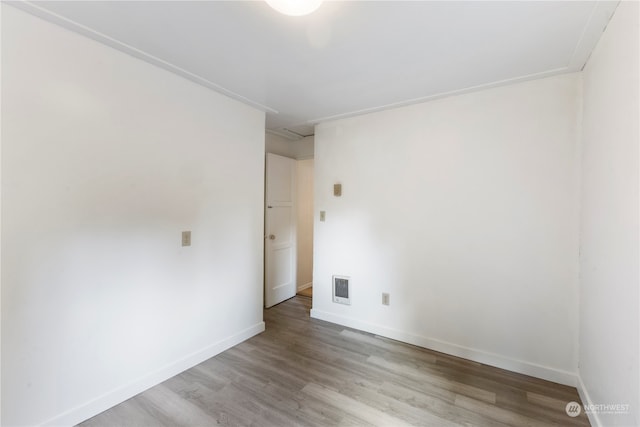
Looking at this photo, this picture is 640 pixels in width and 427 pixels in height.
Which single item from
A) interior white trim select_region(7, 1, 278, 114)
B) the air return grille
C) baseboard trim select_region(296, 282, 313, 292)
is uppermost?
interior white trim select_region(7, 1, 278, 114)

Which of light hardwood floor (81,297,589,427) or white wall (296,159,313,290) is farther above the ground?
white wall (296,159,313,290)

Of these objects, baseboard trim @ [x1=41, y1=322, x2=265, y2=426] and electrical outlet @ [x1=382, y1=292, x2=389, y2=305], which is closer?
baseboard trim @ [x1=41, y1=322, x2=265, y2=426]

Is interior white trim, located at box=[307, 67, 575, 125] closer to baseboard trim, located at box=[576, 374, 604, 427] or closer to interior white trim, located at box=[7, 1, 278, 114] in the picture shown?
interior white trim, located at box=[7, 1, 278, 114]

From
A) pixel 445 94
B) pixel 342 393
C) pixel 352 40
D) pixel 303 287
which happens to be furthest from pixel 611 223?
pixel 303 287

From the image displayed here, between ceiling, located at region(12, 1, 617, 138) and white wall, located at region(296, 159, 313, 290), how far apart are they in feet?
6.68

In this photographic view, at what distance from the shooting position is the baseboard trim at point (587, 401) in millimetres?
1616

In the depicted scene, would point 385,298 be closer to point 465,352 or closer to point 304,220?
point 465,352

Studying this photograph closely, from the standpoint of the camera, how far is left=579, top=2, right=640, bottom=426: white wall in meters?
1.26

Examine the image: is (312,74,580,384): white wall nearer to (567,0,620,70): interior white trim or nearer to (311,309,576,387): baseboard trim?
(311,309,576,387): baseboard trim

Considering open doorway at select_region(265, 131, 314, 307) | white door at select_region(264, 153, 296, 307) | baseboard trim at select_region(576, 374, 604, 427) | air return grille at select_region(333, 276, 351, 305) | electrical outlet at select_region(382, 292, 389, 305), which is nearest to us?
baseboard trim at select_region(576, 374, 604, 427)

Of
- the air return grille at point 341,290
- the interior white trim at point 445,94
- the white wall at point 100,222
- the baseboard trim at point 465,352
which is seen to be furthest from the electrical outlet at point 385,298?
the interior white trim at point 445,94

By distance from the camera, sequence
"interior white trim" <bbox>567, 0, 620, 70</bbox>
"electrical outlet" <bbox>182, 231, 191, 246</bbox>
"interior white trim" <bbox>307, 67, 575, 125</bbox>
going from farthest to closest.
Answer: "electrical outlet" <bbox>182, 231, 191, 246</bbox> → "interior white trim" <bbox>307, 67, 575, 125</bbox> → "interior white trim" <bbox>567, 0, 620, 70</bbox>

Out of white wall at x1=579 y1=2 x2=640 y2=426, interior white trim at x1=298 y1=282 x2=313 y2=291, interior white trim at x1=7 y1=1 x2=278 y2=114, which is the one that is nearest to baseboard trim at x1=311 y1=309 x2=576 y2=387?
white wall at x1=579 y1=2 x2=640 y2=426

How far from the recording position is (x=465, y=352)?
246cm
